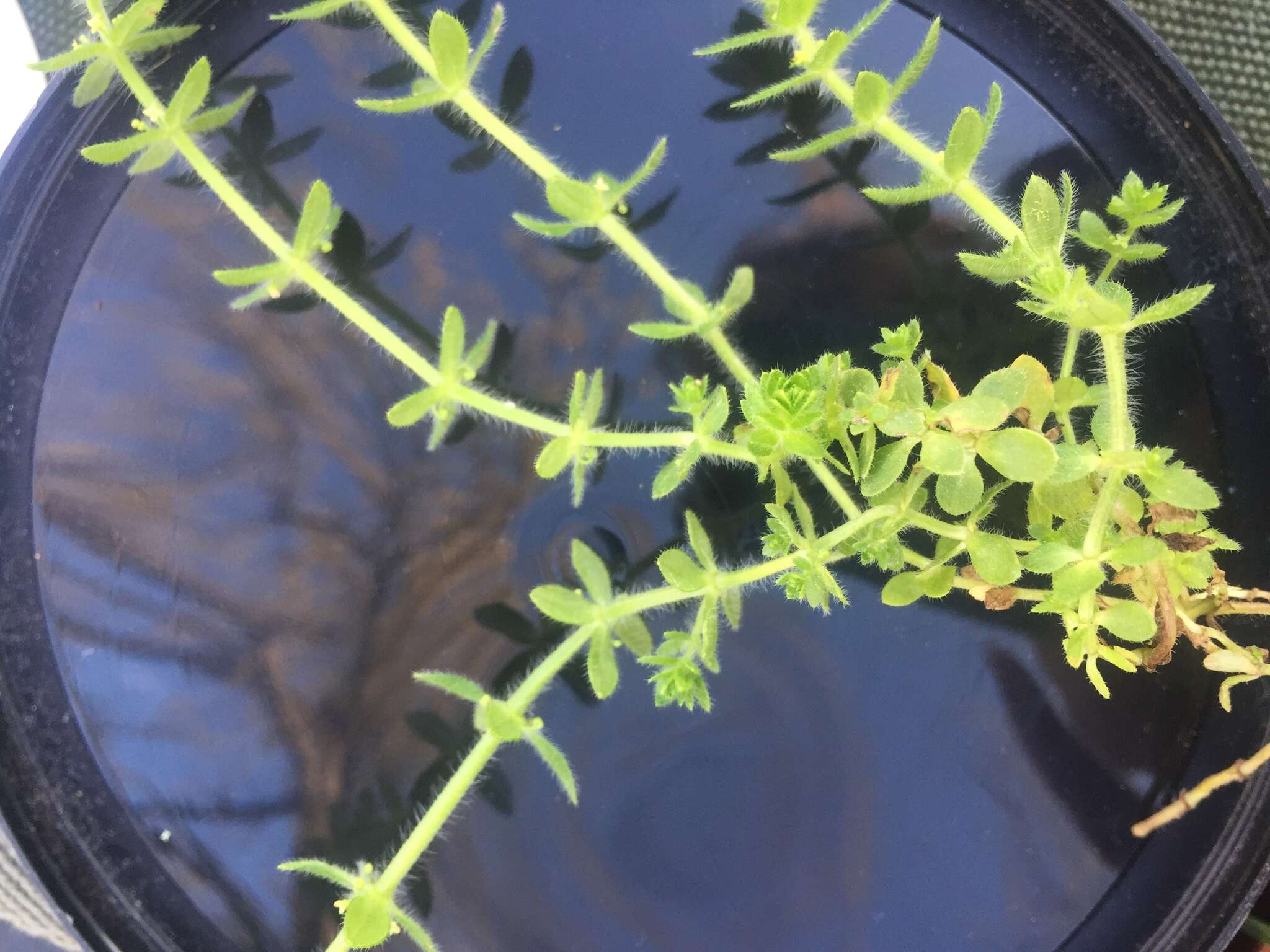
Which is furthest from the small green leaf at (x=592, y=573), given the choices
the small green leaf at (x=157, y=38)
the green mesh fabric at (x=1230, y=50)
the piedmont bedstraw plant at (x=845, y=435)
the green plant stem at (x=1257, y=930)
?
the green mesh fabric at (x=1230, y=50)

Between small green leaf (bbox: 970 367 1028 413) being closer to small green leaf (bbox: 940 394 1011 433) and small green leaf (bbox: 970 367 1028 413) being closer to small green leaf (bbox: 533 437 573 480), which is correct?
small green leaf (bbox: 940 394 1011 433)

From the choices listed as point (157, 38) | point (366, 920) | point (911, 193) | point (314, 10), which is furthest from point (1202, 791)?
point (157, 38)

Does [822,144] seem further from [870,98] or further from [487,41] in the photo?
[487,41]

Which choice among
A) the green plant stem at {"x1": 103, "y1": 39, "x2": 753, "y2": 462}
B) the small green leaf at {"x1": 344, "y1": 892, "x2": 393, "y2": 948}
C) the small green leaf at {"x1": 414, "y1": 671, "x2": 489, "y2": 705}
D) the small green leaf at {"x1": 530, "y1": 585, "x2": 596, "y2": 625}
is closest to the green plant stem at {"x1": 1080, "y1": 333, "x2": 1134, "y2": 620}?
the green plant stem at {"x1": 103, "y1": 39, "x2": 753, "y2": 462}

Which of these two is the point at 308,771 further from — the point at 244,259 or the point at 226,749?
the point at 244,259

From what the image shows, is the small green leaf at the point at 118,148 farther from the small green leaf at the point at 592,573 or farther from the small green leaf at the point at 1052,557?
the small green leaf at the point at 1052,557

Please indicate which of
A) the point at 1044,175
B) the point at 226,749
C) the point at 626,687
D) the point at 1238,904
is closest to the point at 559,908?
the point at 626,687
